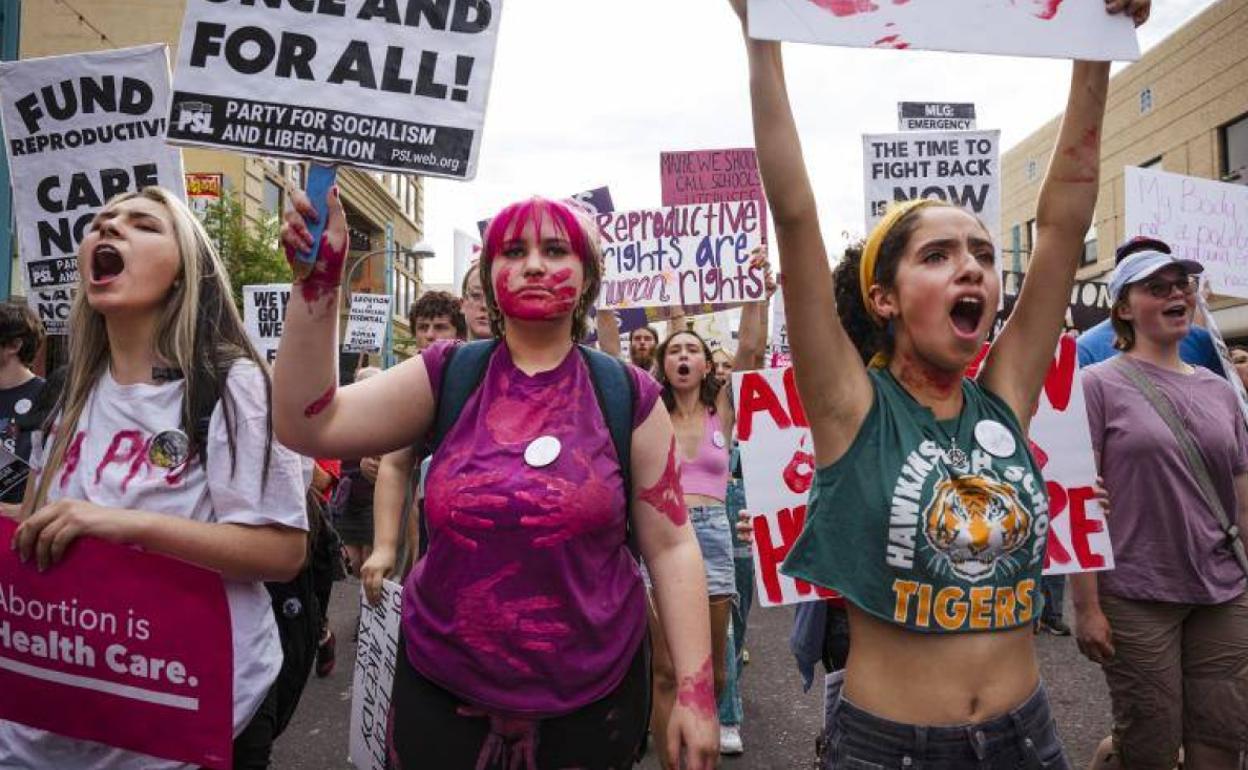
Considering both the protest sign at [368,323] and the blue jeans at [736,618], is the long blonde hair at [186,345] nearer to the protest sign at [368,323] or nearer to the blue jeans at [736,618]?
the blue jeans at [736,618]

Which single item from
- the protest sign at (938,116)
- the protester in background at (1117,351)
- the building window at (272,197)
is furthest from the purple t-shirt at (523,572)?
the building window at (272,197)

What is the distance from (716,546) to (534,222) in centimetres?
284

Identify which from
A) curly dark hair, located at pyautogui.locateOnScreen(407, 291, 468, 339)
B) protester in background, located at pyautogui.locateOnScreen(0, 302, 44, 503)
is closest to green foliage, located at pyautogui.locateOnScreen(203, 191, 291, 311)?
protester in background, located at pyautogui.locateOnScreen(0, 302, 44, 503)

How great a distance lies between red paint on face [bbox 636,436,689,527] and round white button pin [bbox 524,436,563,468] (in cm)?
24

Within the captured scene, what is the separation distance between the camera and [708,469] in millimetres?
4707

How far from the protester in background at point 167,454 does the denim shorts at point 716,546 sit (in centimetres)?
262

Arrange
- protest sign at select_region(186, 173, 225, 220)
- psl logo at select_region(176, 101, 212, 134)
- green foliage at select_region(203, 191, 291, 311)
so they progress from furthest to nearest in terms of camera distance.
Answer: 1. protest sign at select_region(186, 173, 225, 220)
2. green foliage at select_region(203, 191, 291, 311)
3. psl logo at select_region(176, 101, 212, 134)

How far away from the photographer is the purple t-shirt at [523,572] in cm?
174

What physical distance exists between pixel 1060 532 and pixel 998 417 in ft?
3.68

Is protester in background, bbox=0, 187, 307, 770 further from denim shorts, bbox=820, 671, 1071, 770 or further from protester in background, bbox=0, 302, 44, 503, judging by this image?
protester in background, bbox=0, 302, 44, 503

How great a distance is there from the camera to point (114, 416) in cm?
197

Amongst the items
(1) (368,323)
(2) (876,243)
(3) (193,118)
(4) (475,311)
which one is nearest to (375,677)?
(3) (193,118)

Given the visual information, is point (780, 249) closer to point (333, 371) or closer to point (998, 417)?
point (998, 417)

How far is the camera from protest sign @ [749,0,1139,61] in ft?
5.53
